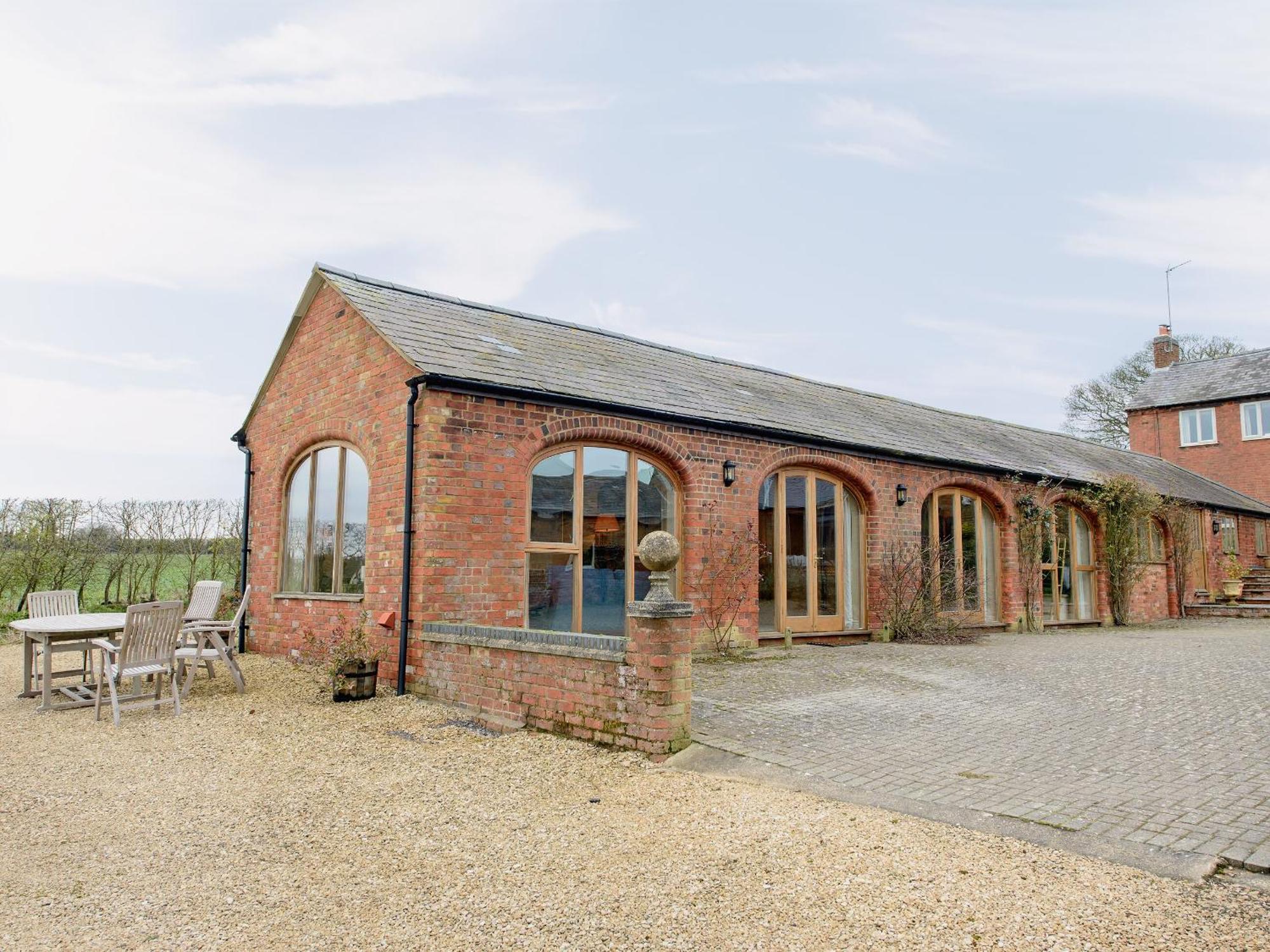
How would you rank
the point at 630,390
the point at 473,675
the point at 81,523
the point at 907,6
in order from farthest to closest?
the point at 81,523 → the point at 630,390 → the point at 907,6 → the point at 473,675

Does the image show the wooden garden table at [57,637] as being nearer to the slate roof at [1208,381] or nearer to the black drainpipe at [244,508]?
the black drainpipe at [244,508]

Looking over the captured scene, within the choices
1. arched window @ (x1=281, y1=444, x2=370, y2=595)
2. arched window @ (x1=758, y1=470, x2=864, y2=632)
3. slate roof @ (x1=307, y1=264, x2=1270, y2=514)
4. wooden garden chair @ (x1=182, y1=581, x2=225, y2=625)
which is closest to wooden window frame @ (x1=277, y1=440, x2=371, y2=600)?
arched window @ (x1=281, y1=444, x2=370, y2=595)

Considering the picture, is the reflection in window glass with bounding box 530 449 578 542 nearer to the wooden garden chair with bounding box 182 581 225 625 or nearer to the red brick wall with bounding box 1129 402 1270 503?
the wooden garden chair with bounding box 182 581 225 625

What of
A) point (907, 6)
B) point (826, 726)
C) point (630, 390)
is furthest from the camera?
point (630, 390)

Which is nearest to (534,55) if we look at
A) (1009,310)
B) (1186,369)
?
(1009,310)

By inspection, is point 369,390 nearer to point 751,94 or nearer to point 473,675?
point 473,675

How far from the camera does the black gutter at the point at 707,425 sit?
802 centimetres

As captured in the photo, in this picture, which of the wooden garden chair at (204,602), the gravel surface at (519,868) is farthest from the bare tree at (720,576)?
the wooden garden chair at (204,602)

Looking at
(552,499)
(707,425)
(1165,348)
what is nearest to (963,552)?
(707,425)

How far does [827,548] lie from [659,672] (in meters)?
7.13

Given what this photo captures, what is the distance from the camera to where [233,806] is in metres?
4.48

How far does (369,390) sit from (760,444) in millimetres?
5180

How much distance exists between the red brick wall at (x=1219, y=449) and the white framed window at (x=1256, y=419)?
0.12 metres

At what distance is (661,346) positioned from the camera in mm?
13469
